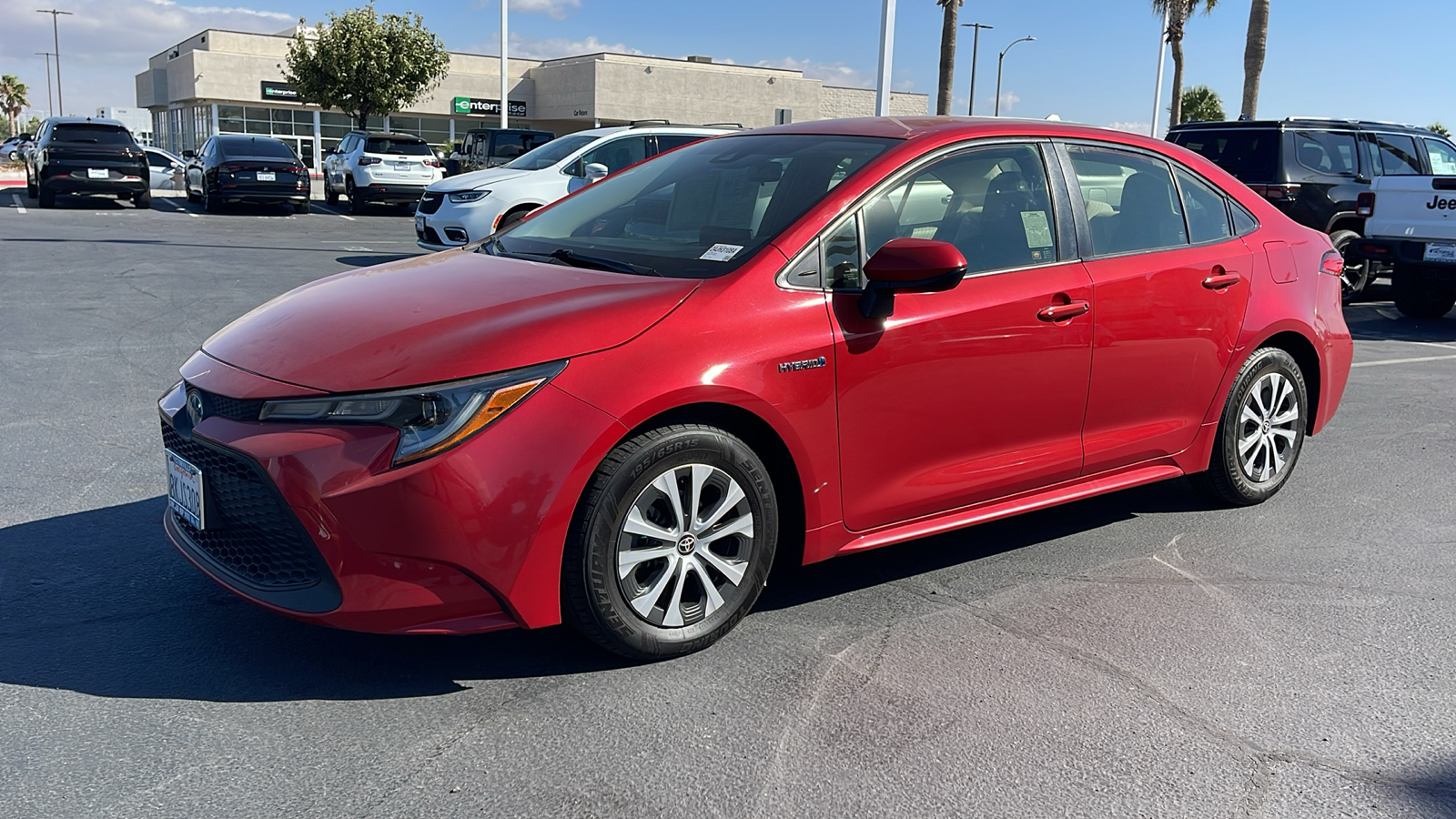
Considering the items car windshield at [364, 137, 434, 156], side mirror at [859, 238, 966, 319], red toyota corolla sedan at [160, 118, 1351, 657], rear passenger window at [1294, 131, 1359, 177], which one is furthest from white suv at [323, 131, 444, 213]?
side mirror at [859, 238, 966, 319]

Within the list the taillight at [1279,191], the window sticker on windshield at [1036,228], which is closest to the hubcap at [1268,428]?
the window sticker on windshield at [1036,228]

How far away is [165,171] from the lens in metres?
28.8

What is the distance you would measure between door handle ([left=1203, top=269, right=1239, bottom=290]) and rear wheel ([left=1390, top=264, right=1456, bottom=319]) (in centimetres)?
912

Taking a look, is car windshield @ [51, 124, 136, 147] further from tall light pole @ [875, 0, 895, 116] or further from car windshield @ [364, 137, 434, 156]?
tall light pole @ [875, 0, 895, 116]

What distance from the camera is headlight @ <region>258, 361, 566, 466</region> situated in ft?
10.1

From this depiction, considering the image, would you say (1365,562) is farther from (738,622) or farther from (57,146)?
(57,146)


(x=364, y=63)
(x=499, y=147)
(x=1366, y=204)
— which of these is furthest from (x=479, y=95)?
(x=1366, y=204)

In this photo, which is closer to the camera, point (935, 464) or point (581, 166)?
point (935, 464)

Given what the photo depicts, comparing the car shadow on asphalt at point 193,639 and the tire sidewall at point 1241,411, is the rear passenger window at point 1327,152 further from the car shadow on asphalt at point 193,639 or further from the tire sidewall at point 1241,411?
the car shadow on asphalt at point 193,639

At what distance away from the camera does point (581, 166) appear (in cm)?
1400

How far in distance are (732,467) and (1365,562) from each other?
275cm

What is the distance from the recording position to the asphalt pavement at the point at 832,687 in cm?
283

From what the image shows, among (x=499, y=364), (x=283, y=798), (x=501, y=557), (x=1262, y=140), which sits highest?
(x=1262, y=140)

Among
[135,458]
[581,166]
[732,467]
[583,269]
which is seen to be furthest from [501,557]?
[581,166]
